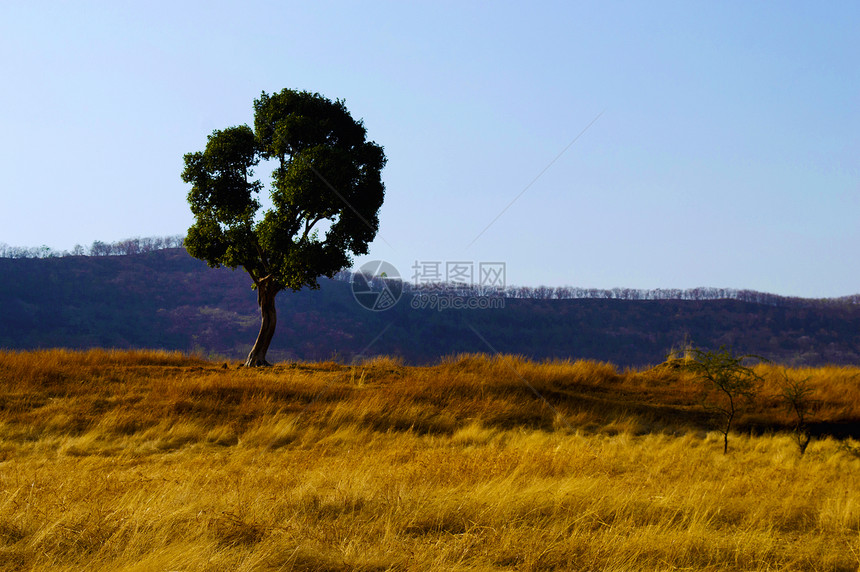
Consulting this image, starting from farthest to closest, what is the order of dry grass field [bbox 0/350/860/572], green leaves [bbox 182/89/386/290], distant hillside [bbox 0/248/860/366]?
distant hillside [bbox 0/248/860/366] < green leaves [bbox 182/89/386/290] < dry grass field [bbox 0/350/860/572]

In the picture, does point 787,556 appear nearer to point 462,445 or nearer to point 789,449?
point 462,445

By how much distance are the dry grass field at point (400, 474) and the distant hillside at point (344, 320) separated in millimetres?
74445

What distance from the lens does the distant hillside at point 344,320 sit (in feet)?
A: 300

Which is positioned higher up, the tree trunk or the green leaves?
the green leaves

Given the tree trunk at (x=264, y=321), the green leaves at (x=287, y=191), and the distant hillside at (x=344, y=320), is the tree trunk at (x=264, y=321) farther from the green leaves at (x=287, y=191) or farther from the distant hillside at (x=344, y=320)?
the distant hillside at (x=344, y=320)

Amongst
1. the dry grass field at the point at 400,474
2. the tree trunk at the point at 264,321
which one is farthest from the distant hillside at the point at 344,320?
the dry grass field at the point at 400,474

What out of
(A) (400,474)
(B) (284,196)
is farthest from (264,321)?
(A) (400,474)

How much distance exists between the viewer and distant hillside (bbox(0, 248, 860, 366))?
300 feet

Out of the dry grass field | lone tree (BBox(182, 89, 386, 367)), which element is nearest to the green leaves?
lone tree (BBox(182, 89, 386, 367))

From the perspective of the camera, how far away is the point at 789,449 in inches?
473

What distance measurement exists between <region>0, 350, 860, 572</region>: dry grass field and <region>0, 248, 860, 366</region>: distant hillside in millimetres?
74445

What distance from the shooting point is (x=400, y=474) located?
23.5 feet

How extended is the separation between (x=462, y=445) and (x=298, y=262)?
31.5 ft

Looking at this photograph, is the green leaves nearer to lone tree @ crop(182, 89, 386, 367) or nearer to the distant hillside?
lone tree @ crop(182, 89, 386, 367)
